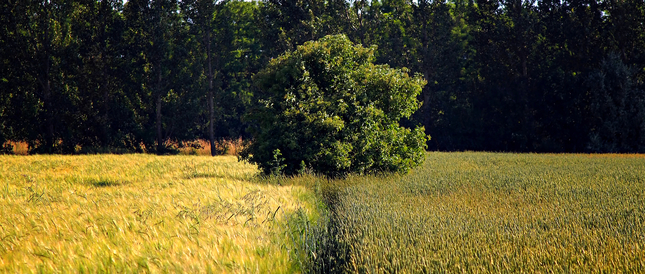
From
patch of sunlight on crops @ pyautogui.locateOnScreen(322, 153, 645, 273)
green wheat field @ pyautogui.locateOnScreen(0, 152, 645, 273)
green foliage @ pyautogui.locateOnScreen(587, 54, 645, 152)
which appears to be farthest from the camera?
green foliage @ pyautogui.locateOnScreen(587, 54, 645, 152)

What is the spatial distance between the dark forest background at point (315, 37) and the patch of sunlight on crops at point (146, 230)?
72.5 ft

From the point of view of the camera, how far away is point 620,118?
2898 centimetres

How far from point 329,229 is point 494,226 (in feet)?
8.31

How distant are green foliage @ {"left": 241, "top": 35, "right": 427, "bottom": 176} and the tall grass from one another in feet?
8.40

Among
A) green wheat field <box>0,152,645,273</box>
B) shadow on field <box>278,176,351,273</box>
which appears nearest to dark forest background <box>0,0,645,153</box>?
green wheat field <box>0,152,645,273</box>

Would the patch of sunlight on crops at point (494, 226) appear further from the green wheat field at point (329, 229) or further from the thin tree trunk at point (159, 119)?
the thin tree trunk at point (159, 119)

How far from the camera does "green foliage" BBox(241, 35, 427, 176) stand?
13.2 m

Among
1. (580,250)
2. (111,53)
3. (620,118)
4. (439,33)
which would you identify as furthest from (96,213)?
(439,33)

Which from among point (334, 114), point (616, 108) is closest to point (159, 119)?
point (334, 114)

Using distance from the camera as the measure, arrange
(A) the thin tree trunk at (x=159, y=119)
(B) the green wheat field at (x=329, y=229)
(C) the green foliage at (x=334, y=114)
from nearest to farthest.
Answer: (B) the green wheat field at (x=329, y=229), (C) the green foliage at (x=334, y=114), (A) the thin tree trunk at (x=159, y=119)

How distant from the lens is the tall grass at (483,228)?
470cm

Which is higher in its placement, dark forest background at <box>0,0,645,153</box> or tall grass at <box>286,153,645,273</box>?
dark forest background at <box>0,0,645,153</box>

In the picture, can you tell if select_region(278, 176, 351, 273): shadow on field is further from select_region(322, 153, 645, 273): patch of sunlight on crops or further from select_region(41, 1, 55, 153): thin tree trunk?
select_region(41, 1, 55, 153): thin tree trunk

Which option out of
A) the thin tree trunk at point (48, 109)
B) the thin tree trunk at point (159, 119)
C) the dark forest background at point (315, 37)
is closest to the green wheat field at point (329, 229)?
the thin tree trunk at point (48, 109)
